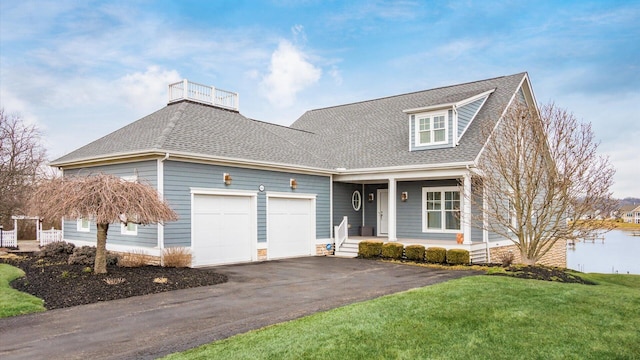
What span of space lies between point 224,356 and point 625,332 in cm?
532

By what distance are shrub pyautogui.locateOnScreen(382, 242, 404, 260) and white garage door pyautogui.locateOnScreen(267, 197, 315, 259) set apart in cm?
308

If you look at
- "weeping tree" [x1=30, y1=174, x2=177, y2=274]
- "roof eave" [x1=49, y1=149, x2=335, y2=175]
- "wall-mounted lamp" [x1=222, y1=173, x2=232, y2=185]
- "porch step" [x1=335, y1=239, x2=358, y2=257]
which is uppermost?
"roof eave" [x1=49, y1=149, x2=335, y2=175]

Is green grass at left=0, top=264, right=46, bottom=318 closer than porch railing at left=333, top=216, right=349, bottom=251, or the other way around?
green grass at left=0, top=264, right=46, bottom=318

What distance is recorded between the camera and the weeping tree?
9805 millimetres

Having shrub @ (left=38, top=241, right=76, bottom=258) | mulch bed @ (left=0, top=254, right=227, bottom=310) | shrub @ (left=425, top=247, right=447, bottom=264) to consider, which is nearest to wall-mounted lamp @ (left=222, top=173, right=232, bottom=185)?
mulch bed @ (left=0, top=254, right=227, bottom=310)

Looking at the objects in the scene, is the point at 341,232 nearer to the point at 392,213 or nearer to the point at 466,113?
the point at 392,213

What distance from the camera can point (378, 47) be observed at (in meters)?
19.3

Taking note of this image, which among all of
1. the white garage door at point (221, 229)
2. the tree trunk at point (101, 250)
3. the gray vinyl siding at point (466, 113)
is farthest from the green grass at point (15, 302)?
the gray vinyl siding at point (466, 113)

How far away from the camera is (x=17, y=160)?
2709cm

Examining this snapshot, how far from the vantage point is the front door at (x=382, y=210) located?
18984 mm

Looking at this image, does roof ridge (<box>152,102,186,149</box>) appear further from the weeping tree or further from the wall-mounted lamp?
the weeping tree

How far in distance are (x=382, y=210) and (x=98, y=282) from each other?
480 inches

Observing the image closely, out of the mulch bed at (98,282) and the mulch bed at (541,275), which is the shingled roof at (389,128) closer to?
the mulch bed at (541,275)

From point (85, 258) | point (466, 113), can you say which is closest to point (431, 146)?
point (466, 113)
